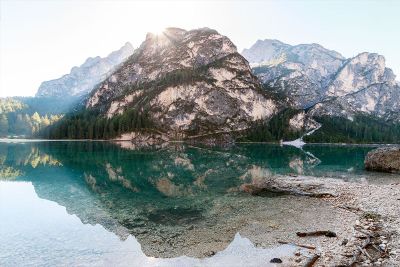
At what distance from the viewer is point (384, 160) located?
6925 centimetres

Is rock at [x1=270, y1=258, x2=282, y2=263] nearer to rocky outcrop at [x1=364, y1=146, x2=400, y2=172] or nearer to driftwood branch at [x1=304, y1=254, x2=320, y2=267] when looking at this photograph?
driftwood branch at [x1=304, y1=254, x2=320, y2=267]

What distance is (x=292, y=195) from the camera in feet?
145

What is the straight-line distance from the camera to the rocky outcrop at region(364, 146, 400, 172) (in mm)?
67188

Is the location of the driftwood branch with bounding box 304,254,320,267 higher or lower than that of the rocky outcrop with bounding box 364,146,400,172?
lower

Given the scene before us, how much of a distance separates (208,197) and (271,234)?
17.7 m

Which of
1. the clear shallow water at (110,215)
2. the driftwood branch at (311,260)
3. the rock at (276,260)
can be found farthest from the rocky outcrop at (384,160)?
the rock at (276,260)

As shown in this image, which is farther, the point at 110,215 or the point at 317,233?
the point at 110,215

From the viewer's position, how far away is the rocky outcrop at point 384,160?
67.2 metres

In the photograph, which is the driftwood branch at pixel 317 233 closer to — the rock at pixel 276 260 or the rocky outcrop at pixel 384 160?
the rock at pixel 276 260

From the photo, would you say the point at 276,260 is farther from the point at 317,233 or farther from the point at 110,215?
the point at 110,215

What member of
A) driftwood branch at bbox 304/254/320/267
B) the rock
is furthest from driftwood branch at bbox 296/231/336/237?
the rock

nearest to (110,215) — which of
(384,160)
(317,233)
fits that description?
(317,233)

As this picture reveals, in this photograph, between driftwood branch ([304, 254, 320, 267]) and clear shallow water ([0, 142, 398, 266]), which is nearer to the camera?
driftwood branch ([304, 254, 320, 267])

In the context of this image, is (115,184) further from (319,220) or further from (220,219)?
(319,220)
